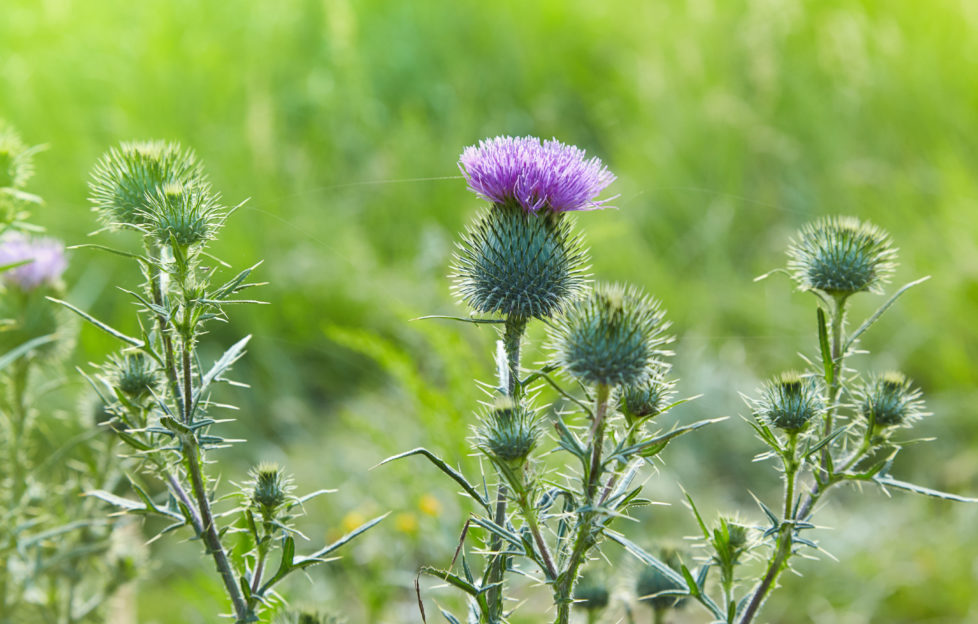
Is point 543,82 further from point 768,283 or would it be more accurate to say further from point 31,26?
point 31,26

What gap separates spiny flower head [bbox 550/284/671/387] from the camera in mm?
1169

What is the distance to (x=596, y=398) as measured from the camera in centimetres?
120

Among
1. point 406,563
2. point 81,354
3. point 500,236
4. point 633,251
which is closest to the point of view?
point 500,236

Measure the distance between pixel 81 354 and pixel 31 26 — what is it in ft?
10.8

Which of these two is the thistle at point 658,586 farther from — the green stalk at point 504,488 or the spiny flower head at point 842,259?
the spiny flower head at point 842,259

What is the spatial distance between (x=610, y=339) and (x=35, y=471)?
4.10 ft

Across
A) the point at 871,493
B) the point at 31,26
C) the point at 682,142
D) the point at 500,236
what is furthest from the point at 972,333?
the point at 31,26

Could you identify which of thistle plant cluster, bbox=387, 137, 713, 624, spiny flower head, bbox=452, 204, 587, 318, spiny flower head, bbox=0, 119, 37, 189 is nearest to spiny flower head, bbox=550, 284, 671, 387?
thistle plant cluster, bbox=387, 137, 713, 624

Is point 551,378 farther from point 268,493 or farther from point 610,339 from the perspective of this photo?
point 268,493

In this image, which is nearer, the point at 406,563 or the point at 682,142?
the point at 406,563

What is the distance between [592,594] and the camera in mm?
1526

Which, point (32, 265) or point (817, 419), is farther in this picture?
point (32, 265)

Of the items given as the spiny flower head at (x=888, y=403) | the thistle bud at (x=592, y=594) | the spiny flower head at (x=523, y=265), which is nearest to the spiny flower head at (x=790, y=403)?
the spiny flower head at (x=888, y=403)

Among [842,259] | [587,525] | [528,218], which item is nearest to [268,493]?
[587,525]
